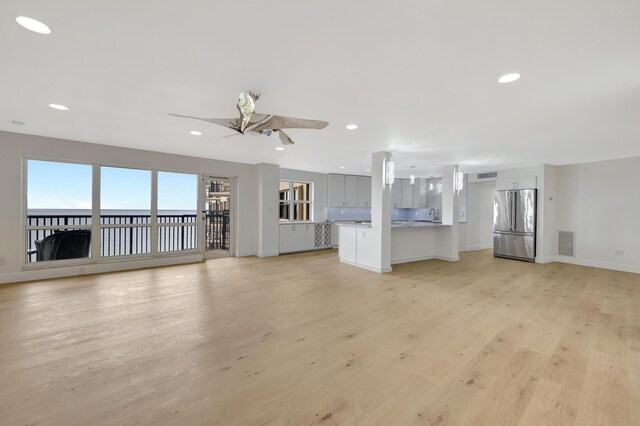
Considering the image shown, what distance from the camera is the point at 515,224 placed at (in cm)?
685

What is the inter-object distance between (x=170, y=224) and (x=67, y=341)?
3.95 m

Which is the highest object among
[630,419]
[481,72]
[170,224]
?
[481,72]

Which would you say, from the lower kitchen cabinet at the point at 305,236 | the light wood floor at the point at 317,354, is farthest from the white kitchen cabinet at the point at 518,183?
the lower kitchen cabinet at the point at 305,236

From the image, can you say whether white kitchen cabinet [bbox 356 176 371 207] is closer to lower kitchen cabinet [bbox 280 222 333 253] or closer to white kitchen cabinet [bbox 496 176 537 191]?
lower kitchen cabinet [bbox 280 222 333 253]

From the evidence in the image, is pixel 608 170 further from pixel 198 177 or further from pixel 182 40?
pixel 198 177

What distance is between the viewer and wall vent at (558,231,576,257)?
647 cm

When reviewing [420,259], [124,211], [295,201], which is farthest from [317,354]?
[295,201]

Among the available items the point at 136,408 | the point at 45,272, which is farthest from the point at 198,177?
the point at 136,408

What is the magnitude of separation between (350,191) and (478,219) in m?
4.13

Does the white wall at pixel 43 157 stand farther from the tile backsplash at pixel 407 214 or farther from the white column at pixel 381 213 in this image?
the tile backsplash at pixel 407 214

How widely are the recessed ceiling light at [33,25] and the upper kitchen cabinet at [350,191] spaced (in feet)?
25.1

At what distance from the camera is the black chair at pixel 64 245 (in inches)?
188

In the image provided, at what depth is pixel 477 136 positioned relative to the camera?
4.11m

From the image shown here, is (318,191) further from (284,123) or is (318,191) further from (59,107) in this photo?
(59,107)
